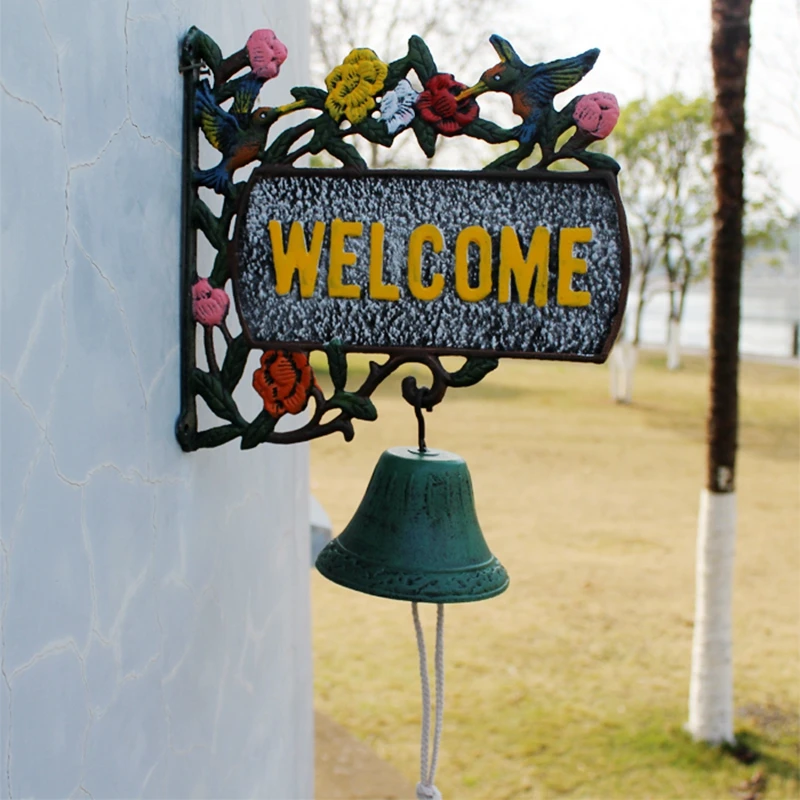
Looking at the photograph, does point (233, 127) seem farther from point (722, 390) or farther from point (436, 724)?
point (722, 390)

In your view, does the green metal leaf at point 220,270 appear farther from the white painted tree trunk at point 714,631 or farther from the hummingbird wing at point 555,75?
the white painted tree trunk at point 714,631

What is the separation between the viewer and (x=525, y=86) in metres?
1.46

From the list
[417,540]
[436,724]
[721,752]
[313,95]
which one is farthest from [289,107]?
[721,752]

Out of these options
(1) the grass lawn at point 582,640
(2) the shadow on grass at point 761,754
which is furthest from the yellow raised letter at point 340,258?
(2) the shadow on grass at point 761,754

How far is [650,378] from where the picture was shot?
19.6 metres

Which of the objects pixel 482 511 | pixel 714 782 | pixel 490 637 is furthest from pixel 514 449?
pixel 714 782

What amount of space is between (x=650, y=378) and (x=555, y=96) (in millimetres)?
18921

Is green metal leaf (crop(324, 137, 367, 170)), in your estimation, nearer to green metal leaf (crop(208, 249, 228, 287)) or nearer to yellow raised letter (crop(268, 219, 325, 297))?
yellow raised letter (crop(268, 219, 325, 297))

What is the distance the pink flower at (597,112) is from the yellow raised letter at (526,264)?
17 centimetres

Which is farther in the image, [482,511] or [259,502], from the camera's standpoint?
[482,511]

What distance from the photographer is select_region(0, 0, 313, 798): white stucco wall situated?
113 cm

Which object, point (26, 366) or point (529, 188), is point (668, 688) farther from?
point (26, 366)

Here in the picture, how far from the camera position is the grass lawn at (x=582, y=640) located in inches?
175

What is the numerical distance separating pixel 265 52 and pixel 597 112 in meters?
0.55
